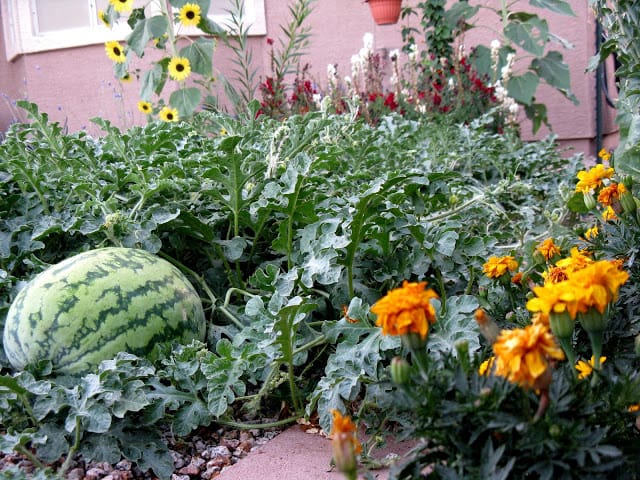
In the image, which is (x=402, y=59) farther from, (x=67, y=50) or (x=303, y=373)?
(x=303, y=373)

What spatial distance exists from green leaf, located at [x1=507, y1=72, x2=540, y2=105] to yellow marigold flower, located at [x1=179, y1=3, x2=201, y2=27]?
294 centimetres

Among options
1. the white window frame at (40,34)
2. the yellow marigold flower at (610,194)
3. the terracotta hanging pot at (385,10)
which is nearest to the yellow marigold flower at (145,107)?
the terracotta hanging pot at (385,10)

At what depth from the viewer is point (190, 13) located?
4.63 metres

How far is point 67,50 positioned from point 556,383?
839 cm

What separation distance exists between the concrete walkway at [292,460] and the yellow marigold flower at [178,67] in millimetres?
3509

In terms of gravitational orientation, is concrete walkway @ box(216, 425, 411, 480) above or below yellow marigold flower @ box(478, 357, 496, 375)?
below

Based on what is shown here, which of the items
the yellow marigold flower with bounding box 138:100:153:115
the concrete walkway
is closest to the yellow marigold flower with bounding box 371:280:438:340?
the concrete walkway

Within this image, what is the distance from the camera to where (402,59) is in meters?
7.29

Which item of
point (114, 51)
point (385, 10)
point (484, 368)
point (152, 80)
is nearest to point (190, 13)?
point (152, 80)

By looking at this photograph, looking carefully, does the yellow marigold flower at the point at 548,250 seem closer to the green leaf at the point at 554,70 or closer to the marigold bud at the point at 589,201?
the marigold bud at the point at 589,201

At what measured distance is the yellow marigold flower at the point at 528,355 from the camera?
2.71 feet

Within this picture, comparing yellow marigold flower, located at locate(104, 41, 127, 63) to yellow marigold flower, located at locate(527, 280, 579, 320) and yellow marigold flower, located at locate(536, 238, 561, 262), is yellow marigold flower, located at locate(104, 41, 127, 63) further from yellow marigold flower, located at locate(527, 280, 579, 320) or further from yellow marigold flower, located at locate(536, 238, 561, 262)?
yellow marigold flower, located at locate(527, 280, 579, 320)

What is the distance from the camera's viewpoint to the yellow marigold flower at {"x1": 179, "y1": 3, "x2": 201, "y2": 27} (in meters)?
4.59

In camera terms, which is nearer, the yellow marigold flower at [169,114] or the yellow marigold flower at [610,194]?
the yellow marigold flower at [610,194]
